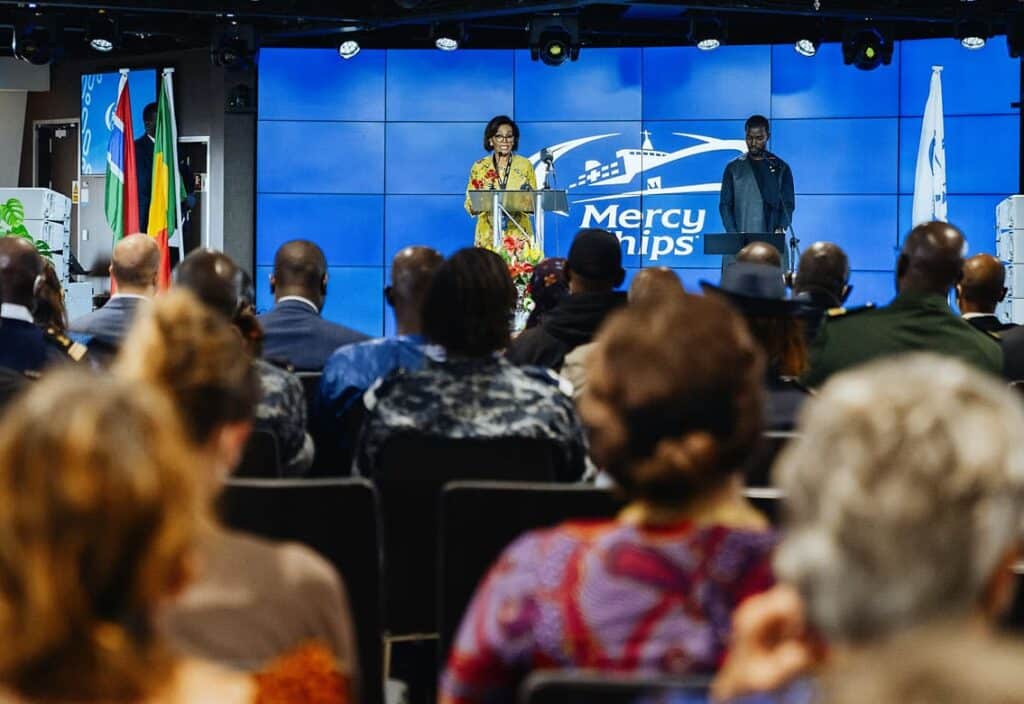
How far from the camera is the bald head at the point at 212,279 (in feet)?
→ 11.8

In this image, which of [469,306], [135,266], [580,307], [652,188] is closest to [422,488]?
[469,306]

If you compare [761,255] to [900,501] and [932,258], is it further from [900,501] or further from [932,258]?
[900,501]

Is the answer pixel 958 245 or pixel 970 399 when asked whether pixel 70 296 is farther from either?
pixel 970 399

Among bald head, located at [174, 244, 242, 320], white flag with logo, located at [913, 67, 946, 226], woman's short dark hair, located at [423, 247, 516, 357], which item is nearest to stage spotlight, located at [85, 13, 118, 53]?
white flag with logo, located at [913, 67, 946, 226]

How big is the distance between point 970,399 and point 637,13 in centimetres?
1166

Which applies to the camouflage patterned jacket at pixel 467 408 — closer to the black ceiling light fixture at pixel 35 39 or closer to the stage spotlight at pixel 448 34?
the stage spotlight at pixel 448 34

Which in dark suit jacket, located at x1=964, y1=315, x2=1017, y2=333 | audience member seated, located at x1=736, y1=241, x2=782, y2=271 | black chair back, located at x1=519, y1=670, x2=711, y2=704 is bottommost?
black chair back, located at x1=519, y1=670, x2=711, y2=704

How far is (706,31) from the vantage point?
37.3 ft

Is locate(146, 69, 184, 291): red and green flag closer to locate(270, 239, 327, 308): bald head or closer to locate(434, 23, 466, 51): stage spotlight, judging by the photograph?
locate(434, 23, 466, 51): stage spotlight

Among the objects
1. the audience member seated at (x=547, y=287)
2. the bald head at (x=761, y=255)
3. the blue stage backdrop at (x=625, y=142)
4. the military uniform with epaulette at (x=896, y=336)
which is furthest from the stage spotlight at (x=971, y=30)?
the military uniform with epaulette at (x=896, y=336)

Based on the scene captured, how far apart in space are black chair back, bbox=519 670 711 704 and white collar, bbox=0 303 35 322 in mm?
3193

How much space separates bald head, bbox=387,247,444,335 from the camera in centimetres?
444

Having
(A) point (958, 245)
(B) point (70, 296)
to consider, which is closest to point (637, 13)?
(B) point (70, 296)

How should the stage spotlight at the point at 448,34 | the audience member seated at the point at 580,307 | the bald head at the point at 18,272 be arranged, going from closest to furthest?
the bald head at the point at 18,272 < the audience member seated at the point at 580,307 < the stage spotlight at the point at 448,34
